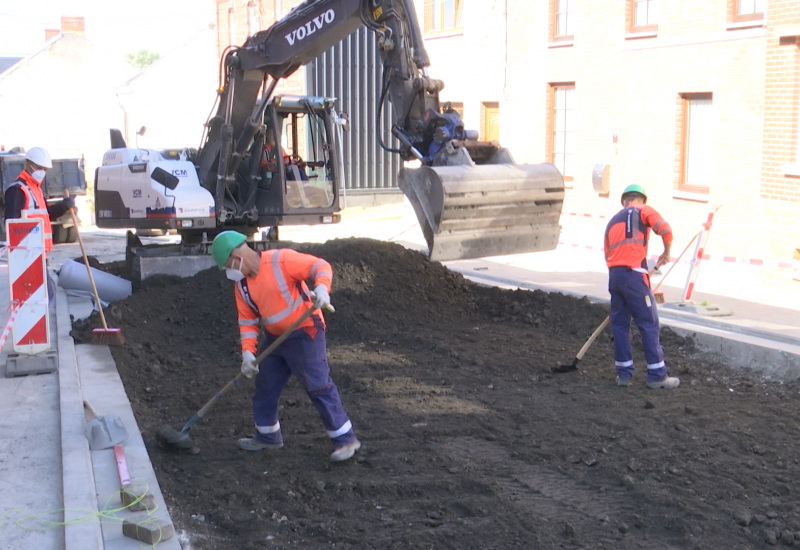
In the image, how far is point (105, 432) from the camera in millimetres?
6395

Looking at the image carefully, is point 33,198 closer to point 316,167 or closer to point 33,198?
point 33,198

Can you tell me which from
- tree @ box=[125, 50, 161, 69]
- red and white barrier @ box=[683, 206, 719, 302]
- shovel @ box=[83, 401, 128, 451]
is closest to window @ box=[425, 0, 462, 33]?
red and white barrier @ box=[683, 206, 719, 302]

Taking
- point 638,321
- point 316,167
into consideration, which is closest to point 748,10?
point 316,167

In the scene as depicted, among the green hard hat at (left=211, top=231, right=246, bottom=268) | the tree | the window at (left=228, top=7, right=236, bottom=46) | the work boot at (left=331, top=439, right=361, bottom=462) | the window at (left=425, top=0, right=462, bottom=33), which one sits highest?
the tree

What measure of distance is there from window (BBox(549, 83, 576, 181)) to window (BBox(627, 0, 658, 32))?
218 cm

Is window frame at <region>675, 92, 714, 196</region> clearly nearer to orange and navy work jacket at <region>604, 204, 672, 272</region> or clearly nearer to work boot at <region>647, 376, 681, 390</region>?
orange and navy work jacket at <region>604, 204, 672, 272</region>

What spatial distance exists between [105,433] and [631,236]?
4.71 metres

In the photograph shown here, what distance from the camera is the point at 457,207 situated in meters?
8.75

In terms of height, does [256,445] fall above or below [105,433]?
below

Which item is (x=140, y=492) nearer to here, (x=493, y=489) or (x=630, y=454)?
(x=493, y=489)

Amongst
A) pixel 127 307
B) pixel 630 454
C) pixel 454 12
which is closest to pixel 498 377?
pixel 630 454

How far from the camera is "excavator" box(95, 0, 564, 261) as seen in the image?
Result: 29.3 feet

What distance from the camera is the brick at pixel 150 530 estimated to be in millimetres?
4828

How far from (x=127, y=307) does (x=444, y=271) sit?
394 centimetres
